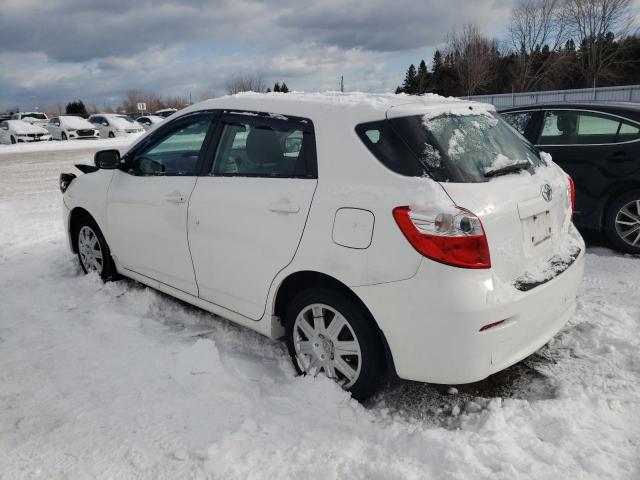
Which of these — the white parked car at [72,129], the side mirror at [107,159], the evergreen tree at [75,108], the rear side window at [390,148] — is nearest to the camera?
the rear side window at [390,148]

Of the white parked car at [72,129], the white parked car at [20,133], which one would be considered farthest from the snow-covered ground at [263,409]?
the white parked car at [72,129]

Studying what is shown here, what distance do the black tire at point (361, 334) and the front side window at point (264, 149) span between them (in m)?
0.69

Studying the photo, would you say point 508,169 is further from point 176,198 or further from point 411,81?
point 411,81

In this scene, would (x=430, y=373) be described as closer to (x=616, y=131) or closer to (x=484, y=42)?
(x=616, y=131)

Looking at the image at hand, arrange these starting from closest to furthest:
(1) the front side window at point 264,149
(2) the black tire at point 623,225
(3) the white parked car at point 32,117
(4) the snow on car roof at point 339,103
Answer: (4) the snow on car roof at point 339,103 < (1) the front side window at point 264,149 < (2) the black tire at point 623,225 < (3) the white parked car at point 32,117

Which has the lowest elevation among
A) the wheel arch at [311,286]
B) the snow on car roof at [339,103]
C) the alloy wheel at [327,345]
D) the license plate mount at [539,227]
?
the alloy wheel at [327,345]

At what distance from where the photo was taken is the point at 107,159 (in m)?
4.29

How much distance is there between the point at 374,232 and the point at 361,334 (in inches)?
22.4

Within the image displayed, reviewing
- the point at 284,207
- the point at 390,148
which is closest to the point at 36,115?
the point at 284,207

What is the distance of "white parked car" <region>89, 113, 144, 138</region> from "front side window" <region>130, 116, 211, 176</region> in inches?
1174

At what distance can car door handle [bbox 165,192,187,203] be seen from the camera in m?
3.71

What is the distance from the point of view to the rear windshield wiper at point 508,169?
2842mm

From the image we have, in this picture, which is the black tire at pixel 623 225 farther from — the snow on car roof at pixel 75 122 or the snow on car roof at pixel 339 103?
the snow on car roof at pixel 75 122

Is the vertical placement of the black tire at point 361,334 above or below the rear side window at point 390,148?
below
